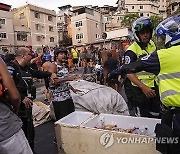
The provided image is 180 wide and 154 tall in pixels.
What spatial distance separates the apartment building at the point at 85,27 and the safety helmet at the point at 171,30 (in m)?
44.5

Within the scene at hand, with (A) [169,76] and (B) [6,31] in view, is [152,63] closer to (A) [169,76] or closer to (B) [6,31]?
Result: (A) [169,76]

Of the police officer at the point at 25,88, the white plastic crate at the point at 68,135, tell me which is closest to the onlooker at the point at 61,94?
the police officer at the point at 25,88

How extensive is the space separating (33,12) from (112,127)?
138ft

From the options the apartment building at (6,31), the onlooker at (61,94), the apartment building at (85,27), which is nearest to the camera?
the onlooker at (61,94)

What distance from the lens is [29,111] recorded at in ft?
12.2

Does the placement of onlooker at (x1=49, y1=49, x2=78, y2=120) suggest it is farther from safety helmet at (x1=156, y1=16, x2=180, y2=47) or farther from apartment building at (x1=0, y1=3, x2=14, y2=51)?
apartment building at (x1=0, y1=3, x2=14, y2=51)

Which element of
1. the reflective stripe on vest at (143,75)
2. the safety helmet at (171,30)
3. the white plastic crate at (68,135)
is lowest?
the white plastic crate at (68,135)

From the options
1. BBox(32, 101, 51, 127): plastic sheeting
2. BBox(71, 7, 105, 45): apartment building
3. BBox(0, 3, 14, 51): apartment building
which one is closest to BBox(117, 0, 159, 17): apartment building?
BBox(71, 7, 105, 45): apartment building

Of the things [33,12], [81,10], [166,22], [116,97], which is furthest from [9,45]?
[166,22]

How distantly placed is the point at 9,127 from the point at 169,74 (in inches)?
Answer: 51.3

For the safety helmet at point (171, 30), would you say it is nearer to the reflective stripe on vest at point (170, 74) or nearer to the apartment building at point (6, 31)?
the reflective stripe on vest at point (170, 74)

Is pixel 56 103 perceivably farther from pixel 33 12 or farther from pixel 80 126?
pixel 33 12

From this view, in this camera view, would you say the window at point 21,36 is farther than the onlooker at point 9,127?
Yes

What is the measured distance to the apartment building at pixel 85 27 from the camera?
47.1 metres
